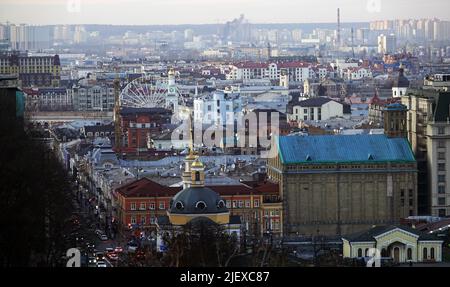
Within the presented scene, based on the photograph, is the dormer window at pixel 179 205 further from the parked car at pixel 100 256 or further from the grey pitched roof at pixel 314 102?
the grey pitched roof at pixel 314 102

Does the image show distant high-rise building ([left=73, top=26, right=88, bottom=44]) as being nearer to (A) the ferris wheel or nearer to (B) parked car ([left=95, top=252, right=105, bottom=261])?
(A) the ferris wheel

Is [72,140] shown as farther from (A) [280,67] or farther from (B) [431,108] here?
(A) [280,67]

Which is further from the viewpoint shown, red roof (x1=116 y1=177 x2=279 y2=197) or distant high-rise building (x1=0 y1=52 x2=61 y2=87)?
distant high-rise building (x1=0 y1=52 x2=61 y2=87)

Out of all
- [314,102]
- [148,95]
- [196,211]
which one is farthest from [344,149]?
[148,95]

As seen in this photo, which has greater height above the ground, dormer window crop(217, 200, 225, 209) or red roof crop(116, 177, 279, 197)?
dormer window crop(217, 200, 225, 209)

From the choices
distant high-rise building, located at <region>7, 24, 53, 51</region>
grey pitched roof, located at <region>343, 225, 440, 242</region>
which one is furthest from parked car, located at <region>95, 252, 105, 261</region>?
distant high-rise building, located at <region>7, 24, 53, 51</region>
